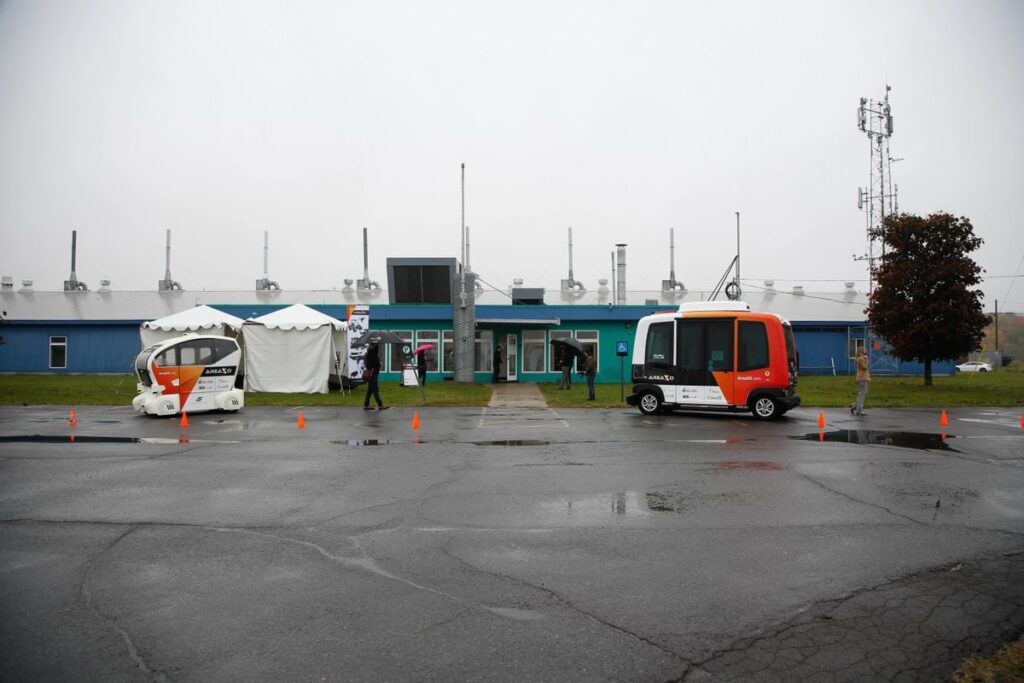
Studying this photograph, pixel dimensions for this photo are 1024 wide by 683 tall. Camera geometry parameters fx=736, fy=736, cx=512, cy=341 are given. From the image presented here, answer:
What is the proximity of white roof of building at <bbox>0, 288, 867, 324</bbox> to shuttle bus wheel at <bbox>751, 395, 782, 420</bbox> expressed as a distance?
2469cm

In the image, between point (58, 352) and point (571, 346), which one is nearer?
point (571, 346)

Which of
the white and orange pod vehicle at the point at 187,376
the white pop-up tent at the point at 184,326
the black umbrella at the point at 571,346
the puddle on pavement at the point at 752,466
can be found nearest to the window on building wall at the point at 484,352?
the black umbrella at the point at 571,346

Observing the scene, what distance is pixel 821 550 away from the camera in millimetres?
6184

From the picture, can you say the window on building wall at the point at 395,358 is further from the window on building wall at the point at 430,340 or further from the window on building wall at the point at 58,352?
the window on building wall at the point at 58,352

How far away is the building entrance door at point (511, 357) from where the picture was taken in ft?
119

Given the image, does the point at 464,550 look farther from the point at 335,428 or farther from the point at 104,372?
the point at 104,372

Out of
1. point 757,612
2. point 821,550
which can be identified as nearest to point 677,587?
point 757,612

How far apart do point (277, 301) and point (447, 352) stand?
14.0 metres

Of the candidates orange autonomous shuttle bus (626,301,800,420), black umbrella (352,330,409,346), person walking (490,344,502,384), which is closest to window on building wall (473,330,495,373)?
person walking (490,344,502,384)

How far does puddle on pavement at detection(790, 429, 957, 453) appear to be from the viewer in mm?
12859

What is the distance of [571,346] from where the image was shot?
29.1m

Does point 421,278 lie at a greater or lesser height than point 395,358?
greater

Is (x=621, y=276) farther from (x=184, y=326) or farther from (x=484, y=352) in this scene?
(x=184, y=326)

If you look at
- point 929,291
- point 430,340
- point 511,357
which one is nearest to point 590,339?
point 511,357
